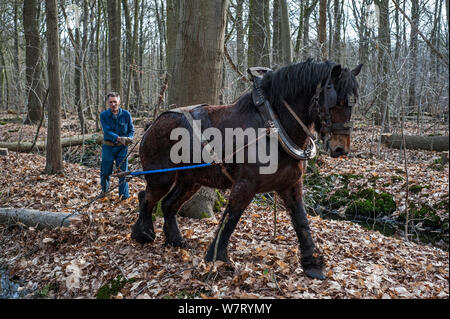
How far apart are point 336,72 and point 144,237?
3.12 metres

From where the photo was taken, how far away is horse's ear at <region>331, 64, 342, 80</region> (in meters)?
3.10

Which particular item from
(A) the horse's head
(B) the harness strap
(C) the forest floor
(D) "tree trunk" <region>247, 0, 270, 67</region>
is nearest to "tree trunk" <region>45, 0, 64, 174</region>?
(C) the forest floor

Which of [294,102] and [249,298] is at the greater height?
[294,102]

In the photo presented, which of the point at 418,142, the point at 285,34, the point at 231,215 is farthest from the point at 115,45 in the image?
the point at 231,215

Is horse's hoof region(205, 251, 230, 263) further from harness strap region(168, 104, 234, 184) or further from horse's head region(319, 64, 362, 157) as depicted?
horse's head region(319, 64, 362, 157)

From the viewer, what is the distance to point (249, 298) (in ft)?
10.3

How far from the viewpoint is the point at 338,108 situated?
3146 mm

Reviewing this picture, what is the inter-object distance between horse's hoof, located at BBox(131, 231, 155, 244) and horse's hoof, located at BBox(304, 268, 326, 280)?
81.4 inches

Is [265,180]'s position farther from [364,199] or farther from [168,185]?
[364,199]

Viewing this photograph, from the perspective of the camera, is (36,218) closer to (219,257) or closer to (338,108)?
(219,257)

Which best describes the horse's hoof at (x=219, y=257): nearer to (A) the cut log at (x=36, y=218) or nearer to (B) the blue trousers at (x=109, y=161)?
(A) the cut log at (x=36, y=218)

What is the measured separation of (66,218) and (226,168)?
2.78 metres
